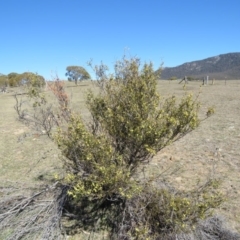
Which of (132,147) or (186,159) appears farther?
(186,159)

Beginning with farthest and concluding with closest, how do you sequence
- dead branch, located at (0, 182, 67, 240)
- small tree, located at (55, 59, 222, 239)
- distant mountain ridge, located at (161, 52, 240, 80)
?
distant mountain ridge, located at (161, 52, 240, 80)
dead branch, located at (0, 182, 67, 240)
small tree, located at (55, 59, 222, 239)

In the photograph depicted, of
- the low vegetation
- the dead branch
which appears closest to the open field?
the dead branch

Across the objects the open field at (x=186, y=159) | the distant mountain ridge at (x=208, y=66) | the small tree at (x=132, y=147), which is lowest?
the distant mountain ridge at (x=208, y=66)

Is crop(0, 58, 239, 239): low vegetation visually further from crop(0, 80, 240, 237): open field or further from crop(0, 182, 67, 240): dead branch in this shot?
crop(0, 80, 240, 237): open field

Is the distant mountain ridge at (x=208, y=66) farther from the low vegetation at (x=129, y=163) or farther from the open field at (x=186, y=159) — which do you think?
the low vegetation at (x=129, y=163)

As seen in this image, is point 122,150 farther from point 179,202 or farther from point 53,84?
point 53,84

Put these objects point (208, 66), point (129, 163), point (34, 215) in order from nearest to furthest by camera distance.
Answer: point (34, 215) < point (129, 163) < point (208, 66)

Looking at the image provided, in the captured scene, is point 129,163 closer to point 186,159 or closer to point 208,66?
point 186,159

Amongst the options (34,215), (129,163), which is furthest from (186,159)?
(34,215)

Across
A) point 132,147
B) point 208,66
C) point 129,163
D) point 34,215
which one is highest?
point 132,147

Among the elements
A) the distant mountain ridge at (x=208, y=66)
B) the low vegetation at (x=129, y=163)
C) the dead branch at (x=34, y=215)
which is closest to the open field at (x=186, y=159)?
the dead branch at (x=34, y=215)

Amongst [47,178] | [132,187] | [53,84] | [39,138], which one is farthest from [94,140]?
[39,138]

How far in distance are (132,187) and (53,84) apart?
10.8 ft

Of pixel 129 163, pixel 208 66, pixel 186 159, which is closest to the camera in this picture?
pixel 129 163
